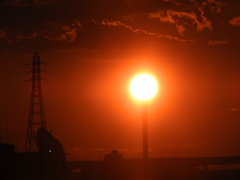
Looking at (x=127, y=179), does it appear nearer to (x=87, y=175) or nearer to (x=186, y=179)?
(x=87, y=175)

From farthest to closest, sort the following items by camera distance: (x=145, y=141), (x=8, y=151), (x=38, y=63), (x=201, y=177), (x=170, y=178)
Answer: (x=201, y=177) < (x=170, y=178) < (x=145, y=141) < (x=8, y=151) < (x=38, y=63)

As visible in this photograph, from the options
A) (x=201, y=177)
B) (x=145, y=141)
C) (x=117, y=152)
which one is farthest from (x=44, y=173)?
(x=201, y=177)

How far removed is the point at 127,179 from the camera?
420 ft

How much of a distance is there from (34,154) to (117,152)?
33138 mm

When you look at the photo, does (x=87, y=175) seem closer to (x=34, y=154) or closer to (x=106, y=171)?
(x=106, y=171)

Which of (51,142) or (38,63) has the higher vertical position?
(38,63)

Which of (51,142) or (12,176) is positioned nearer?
(12,176)

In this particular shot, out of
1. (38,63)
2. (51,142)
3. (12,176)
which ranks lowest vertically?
(12,176)

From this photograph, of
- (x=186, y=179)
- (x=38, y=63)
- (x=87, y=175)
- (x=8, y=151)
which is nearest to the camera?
(x=38, y=63)

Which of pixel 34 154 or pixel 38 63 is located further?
pixel 34 154

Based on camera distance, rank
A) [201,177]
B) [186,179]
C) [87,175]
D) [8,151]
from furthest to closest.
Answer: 1. [201,177]
2. [186,179]
3. [87,175]
4. [8,151]

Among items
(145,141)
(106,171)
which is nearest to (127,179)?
(106,171)

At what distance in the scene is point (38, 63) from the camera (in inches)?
3831

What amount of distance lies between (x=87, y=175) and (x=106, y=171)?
19.5 metres
